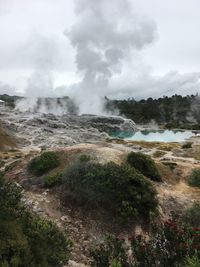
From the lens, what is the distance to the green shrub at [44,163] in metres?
33.1

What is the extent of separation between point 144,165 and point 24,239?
22.0m

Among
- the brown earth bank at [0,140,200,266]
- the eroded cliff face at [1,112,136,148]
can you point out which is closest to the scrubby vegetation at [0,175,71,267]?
the brown earth bank at [0,140,200,266]

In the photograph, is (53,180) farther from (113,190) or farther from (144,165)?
(144,165)

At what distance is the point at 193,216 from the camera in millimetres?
25750

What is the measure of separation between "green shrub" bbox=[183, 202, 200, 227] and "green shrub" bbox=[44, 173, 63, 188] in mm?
9438

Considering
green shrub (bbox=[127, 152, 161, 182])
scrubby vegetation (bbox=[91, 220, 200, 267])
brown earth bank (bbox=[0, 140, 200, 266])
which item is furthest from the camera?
green shrub (bbox=[127, 152, 161, 182])

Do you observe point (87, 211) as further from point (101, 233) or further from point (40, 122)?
point (40, 122)

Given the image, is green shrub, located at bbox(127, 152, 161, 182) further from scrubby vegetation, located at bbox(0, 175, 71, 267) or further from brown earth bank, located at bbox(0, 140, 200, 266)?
scrubby vegetation, located at bbox(0, 175, 71, 267)

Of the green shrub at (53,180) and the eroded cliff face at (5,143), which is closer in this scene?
the green shrub at (53,180)

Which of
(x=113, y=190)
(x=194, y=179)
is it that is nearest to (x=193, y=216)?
(x=113, y=190)

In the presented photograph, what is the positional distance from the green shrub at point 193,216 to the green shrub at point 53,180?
372 inches

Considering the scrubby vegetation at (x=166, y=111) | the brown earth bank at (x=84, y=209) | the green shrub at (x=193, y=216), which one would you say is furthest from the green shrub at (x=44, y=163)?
the scrubby vegetation at (x=166, y=111)

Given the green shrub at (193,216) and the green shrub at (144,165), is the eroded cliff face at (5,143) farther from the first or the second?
the green shrub at (193,216)

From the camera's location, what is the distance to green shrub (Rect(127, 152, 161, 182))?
34.0 m
